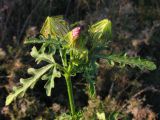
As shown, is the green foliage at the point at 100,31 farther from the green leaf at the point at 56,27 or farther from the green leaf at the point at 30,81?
the green leaf at the point at 30,81

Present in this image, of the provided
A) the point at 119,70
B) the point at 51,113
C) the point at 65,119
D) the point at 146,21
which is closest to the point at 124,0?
the point at 146,21

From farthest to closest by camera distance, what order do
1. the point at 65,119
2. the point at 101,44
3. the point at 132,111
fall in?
Answer: the point at 132,111 < the point at 65,119 < the point at 101,44

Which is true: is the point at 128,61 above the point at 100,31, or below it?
below

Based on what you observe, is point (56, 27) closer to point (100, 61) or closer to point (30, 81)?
point (30, 81)

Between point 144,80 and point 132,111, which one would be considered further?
point 144,80

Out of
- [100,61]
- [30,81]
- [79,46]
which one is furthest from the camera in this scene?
[100,61]

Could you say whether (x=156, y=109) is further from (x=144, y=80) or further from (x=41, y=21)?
(x=41, y=21)

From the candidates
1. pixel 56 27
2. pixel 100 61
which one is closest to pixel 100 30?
pixel 56 27

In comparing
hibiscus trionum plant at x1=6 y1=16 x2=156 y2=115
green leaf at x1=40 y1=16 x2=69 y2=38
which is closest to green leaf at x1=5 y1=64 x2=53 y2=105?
hibiscus trionum plant at x1=6 y1=16 x2=156 y2=115
